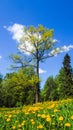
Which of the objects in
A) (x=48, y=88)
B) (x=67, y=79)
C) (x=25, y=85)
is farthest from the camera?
(x=48, y=88)

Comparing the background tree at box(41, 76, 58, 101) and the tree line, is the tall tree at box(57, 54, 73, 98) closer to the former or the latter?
the tree line

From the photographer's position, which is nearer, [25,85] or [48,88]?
[25,85]

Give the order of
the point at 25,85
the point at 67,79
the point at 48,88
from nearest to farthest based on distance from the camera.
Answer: the point at 25,85, the point at 67,79, the point at 48,88

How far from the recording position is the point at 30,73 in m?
31.2

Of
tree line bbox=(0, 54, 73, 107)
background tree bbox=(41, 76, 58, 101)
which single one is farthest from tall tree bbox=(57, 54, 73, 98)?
background tree bbox=(41, 76, 58, 101)

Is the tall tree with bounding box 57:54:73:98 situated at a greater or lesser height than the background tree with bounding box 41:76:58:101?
lesser

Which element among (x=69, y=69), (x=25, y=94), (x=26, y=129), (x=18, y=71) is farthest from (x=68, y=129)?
(x=25, y=94)

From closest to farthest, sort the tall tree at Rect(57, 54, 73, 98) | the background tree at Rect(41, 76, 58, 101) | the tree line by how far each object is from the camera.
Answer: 1. the tree line
2. the tall tree at Rect(57, 54, 73, 98)
3. the background tree at Rect(41, 76, 58, 101)

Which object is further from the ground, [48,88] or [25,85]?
[48,88]

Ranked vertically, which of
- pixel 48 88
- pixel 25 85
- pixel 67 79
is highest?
pixel 48 88

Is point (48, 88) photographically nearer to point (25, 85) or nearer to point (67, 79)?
point (67, 79)

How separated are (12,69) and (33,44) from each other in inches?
133

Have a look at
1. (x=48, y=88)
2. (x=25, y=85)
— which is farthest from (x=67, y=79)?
(x=48, y=88)

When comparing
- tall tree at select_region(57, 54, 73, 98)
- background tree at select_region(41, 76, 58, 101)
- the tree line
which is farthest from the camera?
background tree at select_region(41, 76, 58, 101)
